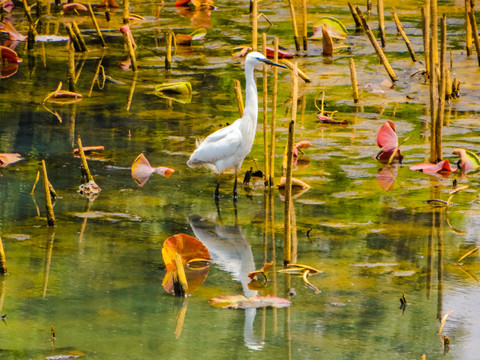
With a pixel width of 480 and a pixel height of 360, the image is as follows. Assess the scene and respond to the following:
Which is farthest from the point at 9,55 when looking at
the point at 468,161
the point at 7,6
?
the point at 468,161

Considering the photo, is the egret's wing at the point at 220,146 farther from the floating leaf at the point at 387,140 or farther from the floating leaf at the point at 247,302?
the floating leaf at the point at 247,302

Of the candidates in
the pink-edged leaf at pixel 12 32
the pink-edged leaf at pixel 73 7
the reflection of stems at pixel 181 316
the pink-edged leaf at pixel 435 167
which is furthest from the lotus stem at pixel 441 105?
the pink-edged leaf at pixel 73 7

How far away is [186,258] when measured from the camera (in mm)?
6555

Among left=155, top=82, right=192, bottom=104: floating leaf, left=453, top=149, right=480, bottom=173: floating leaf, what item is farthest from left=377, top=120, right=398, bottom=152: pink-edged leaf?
Result: left=155, top=82, right=192, bottom=104: floating leaf

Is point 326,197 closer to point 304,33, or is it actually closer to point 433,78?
point 433,78

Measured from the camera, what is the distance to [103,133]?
1012 centimetres

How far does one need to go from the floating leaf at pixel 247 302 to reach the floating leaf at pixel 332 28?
30.5 ft

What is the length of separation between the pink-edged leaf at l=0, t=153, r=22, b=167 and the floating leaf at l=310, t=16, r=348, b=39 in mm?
6924

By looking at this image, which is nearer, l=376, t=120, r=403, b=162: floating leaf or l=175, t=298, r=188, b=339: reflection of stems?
l=175, t=298, r=188, b=339: reflection of stems

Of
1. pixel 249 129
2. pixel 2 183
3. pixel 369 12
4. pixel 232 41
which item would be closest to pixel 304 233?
pixel 249 129

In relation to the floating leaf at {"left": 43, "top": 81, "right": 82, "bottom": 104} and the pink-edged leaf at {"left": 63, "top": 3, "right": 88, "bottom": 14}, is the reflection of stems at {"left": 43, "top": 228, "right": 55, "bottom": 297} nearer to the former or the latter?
the floating leaf at {"left": 43, "top": 81, "right": 82, "bottom": 104}

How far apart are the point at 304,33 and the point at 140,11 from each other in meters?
4.68

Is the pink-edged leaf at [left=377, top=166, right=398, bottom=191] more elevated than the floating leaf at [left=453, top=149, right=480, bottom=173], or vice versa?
the floating leaf at [left=453, top=149, right=480, bottom=173]

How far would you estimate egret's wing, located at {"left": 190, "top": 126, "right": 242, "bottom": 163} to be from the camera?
316 inches
